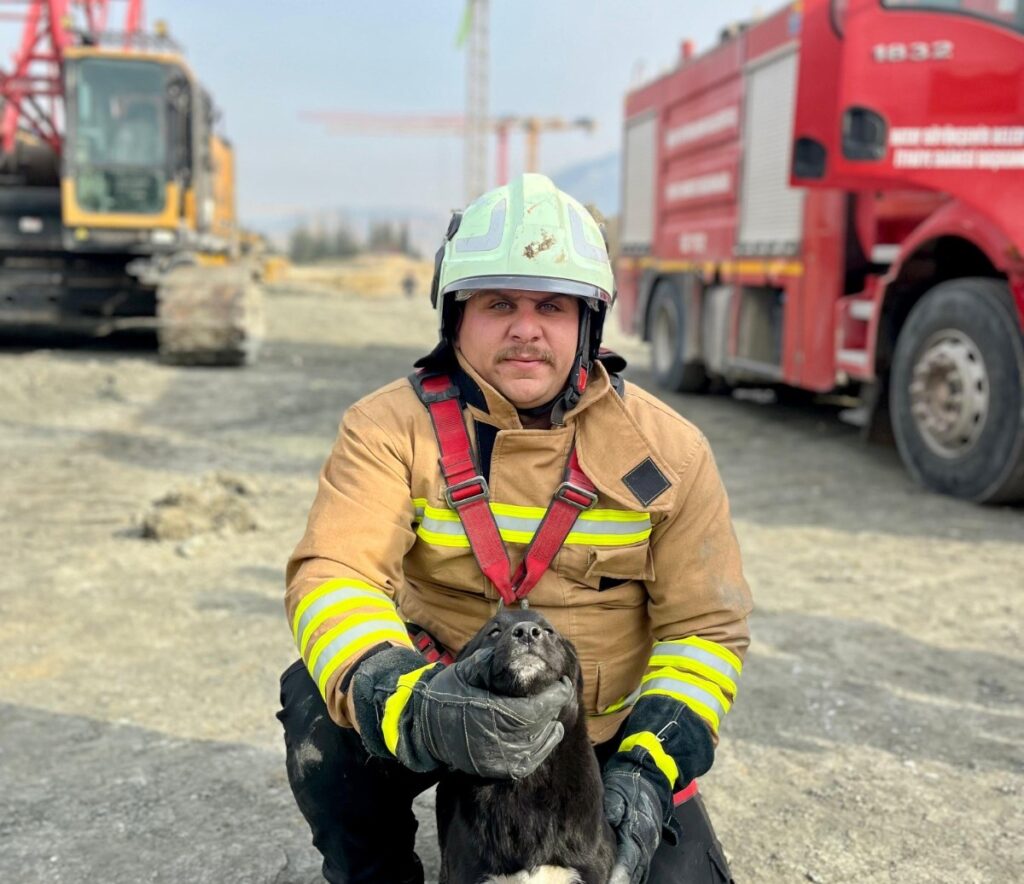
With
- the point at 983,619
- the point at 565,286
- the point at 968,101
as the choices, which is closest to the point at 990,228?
the point at 968,101

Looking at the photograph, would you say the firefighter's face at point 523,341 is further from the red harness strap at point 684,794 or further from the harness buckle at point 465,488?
the red harness strap at point 684,794

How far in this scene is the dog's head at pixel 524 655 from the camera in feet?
5.48

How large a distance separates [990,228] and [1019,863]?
13.2ft

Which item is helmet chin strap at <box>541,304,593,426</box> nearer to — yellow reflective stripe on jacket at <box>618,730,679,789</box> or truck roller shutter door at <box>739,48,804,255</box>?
yellow reflective stripe on jacket at <box>618,730,679,789</box>

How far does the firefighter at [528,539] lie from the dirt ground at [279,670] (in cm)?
59

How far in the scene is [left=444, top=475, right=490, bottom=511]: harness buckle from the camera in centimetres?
215

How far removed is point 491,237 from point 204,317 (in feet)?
30.9

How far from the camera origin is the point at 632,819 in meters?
1.94

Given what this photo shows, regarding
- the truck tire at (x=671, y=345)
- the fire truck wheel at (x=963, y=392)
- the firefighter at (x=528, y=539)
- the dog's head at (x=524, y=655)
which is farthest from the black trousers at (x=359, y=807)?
the truck tire at (x=671, y=345)

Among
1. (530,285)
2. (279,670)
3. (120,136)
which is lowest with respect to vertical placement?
(279,670)

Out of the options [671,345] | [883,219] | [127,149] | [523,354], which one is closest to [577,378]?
[523,354]

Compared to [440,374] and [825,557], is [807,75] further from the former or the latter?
[440,374]

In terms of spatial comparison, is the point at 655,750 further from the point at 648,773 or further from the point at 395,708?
the point at 395,708

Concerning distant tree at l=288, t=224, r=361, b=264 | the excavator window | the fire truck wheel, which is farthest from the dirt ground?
distant tree at l=288, t=224, r=361, b=264
